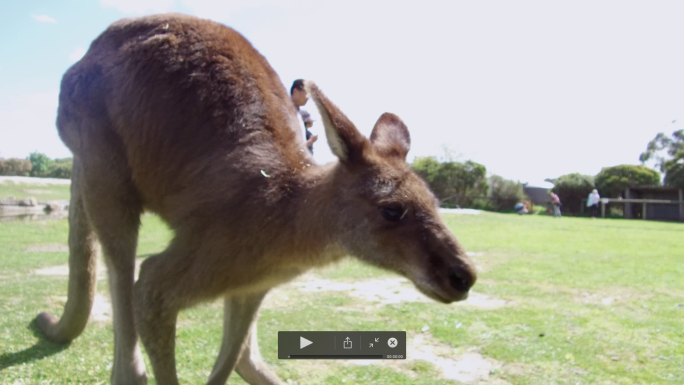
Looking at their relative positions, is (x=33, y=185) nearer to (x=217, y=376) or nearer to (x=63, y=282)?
(x=63, y=282)

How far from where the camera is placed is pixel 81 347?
388 centimetres

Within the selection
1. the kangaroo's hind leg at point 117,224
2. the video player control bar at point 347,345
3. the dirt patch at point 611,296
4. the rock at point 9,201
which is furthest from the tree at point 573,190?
the kangaroo's hind leg at point 117,224

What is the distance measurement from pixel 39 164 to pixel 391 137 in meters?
16.1

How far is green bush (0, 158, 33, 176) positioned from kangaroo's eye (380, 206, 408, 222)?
15.5m

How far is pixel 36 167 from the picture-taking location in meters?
15.4

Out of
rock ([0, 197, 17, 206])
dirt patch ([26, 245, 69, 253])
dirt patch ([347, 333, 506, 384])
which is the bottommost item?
dirt patch ([347, 333, 506, 384])

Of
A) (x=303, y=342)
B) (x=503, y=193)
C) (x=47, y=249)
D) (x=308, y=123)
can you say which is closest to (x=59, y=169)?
(x=47, y=249)

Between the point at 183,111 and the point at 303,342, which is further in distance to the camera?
the point at 303,342

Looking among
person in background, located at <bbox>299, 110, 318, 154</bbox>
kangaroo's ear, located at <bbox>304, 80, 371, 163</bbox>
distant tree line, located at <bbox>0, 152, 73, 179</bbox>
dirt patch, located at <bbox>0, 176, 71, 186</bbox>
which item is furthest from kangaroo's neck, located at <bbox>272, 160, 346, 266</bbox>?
distant tree line, located at <bbox>0, 152, 73, 179</bbox>

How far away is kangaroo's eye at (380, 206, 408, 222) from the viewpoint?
2490mm

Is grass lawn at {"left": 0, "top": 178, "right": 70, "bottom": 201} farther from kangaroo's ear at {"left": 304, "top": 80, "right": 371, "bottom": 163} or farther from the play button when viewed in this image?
kangaroo's ear at {"left": 304, "top": 80, "right": 371, "bottom": 163}

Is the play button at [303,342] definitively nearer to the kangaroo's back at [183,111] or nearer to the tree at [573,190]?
the kangaroo's back at [183,111]

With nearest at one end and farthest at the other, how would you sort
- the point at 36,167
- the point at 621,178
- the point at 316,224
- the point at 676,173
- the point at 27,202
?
1. the point at 316,224
2. the point at 27,202
3. the point at 36,167
4. the point at 676,173
5. the point at 621,178

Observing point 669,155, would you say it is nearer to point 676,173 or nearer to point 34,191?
point 676,173
